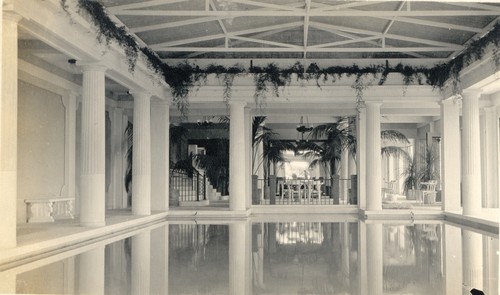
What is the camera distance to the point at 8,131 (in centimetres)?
738

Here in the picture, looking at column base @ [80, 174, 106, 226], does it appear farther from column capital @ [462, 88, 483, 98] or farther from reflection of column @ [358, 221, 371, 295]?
column capital @ [462, 88, 483, 98]

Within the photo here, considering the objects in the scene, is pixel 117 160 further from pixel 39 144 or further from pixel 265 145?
pixel 265 145

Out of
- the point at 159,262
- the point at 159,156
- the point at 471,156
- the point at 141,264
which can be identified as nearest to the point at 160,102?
the point at 159,156

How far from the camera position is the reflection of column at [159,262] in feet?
18.4

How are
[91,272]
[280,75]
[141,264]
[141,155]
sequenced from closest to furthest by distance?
[91,272] → [141,264] → [141,155] → [280,75]

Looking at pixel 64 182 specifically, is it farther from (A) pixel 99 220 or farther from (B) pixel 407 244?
(B) pixel 407 244

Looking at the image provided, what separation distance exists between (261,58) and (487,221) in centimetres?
730

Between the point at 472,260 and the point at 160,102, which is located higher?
the point at 160,102

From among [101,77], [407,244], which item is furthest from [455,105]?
[101,77]

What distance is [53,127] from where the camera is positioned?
13.5 metres

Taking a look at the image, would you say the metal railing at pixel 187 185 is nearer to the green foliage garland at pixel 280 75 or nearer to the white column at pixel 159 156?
the white column at pixel 159 156

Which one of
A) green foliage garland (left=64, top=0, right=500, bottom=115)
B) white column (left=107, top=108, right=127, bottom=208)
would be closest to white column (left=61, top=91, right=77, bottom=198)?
green foliage garland (left=64, top=0, right=500, bottom=115)

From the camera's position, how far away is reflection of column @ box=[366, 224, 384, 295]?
567cm

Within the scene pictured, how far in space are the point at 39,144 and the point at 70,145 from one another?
1.39 m
